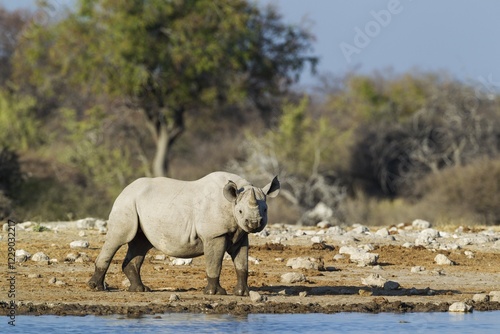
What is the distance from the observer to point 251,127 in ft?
157

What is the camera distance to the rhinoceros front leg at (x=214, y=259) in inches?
488

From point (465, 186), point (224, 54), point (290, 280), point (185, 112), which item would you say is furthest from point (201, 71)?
point (290, 280)

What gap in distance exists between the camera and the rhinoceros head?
39.3ft

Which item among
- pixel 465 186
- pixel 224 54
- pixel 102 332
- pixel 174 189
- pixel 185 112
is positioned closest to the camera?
pixel 102 332

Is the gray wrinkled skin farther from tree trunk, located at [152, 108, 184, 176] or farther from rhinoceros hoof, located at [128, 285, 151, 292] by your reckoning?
tree trunk, located at [152, 108, 184, 176]

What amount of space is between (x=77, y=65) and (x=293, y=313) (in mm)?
29999

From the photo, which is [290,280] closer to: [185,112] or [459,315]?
[459,315]

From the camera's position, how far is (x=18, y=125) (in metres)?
41.7

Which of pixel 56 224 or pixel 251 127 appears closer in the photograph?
pixel 56 224

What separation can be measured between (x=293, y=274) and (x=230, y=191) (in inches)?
87.3

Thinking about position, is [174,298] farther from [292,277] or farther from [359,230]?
[359,230]

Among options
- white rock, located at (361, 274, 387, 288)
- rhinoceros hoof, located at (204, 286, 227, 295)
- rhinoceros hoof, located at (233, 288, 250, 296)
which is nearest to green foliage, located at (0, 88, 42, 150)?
white rock, located at (361, 274, 387, 288)

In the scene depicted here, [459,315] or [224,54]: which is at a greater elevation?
[224,54]

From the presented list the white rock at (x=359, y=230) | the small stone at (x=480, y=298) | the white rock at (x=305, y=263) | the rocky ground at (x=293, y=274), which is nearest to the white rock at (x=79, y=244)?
the rocky ground at (x=293, y=274)
